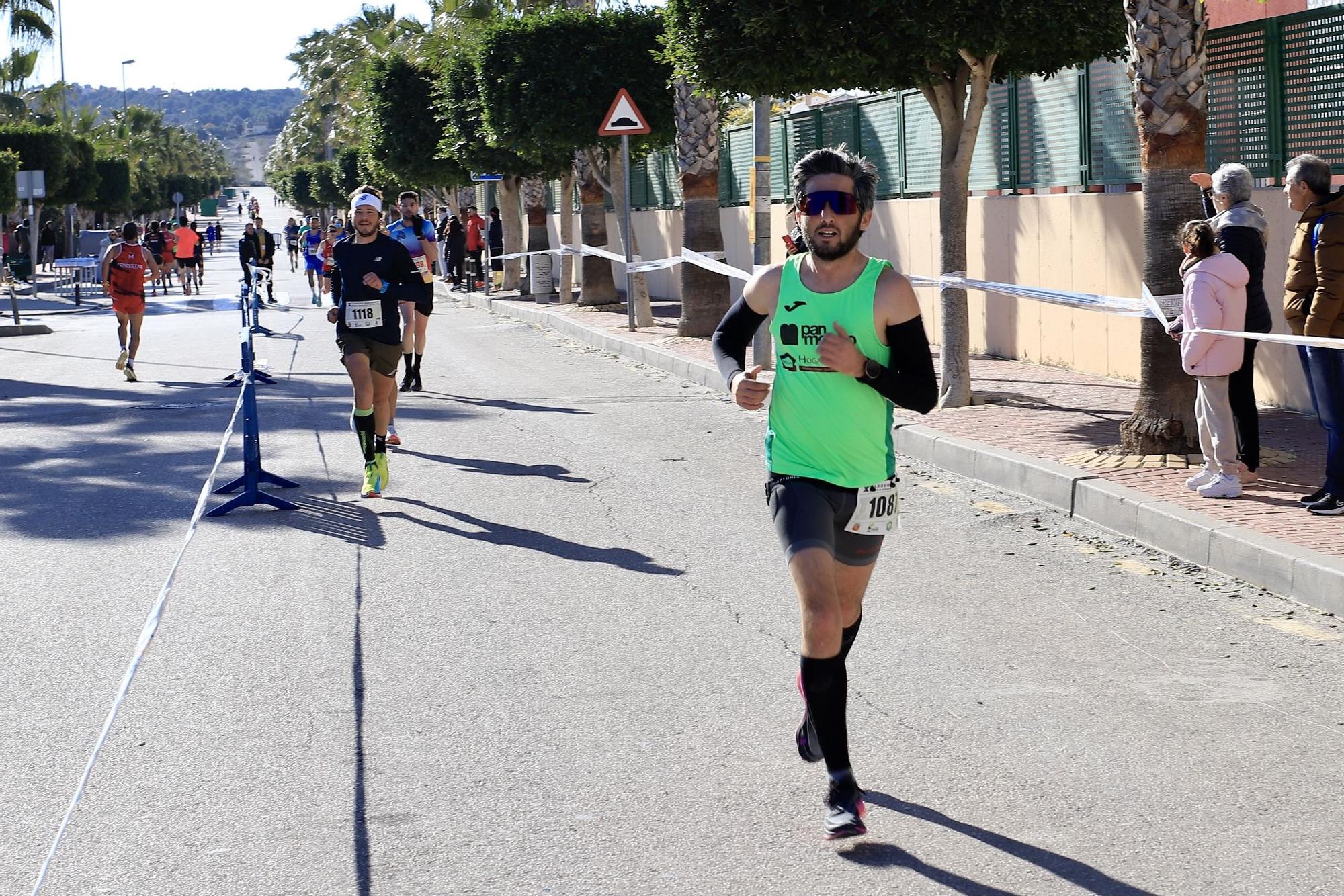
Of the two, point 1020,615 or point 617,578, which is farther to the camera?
point 617,578

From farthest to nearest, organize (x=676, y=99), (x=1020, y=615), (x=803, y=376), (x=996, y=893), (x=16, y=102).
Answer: (x=16, y=102) → (x=676, y=99) → (x=1020, y=615) → (x=803, y=376) → (x=996, y=893)

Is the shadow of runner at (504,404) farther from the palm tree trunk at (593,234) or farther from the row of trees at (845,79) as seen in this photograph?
the palm tree trunk at (593,234)

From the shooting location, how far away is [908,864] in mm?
4438

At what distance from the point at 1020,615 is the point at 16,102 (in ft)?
266

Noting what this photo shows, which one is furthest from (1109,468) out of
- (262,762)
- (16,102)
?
(16,102)

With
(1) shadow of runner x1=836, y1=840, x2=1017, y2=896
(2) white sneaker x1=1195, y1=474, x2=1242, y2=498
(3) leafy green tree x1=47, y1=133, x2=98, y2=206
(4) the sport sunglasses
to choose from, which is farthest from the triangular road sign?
(3) leafy green tree x1=47, y1=133, x2=98, y2=206

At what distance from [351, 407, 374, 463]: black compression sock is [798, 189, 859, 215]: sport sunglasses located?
6.39m

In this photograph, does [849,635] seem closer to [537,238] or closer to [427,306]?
[427,306]

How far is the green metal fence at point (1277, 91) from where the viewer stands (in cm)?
1251

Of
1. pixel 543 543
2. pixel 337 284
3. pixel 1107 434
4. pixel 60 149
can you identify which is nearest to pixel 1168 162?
pixel 1107 434

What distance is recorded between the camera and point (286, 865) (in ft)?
14.7

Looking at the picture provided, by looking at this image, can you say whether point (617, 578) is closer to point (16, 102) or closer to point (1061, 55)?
point (1061, 55)

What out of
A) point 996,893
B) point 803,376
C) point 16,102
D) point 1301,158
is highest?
point 16,102

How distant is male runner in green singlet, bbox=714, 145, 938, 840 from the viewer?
4699mm
